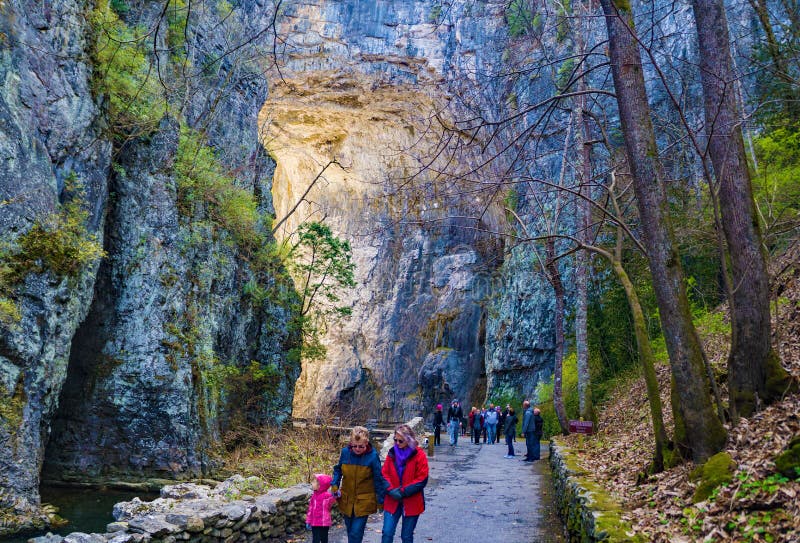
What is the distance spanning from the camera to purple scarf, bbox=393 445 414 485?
17.7 feet

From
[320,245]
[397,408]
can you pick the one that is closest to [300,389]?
[397,408]

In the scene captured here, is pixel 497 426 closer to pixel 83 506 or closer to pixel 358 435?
pixel 83 506

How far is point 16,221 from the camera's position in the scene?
37.5ft

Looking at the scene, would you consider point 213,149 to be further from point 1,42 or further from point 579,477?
point 579,477

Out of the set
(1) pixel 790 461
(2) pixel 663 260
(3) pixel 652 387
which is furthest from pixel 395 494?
(3) pixel 652 387

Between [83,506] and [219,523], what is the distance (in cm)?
846

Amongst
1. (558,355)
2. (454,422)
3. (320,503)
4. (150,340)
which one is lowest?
(454,422)

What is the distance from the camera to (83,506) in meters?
13.2

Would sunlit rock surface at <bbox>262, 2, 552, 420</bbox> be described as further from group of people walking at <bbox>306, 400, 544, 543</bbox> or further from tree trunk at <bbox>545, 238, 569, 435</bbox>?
group of people walking at <bbox>306, 400, 544, 543</bbox>

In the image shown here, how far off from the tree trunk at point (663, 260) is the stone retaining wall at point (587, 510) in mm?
1133

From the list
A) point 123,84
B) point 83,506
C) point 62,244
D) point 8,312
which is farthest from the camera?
point 123,84

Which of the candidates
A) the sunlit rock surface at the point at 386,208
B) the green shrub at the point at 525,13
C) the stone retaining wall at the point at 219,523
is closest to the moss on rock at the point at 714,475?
the stone retaining wall at the point at 219,523

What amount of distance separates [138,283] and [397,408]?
25.9m

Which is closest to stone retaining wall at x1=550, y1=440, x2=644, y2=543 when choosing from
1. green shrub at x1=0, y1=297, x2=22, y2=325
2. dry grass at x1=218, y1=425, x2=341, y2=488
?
dry grass at x1=218, y1=425, x2=341, y2=488
